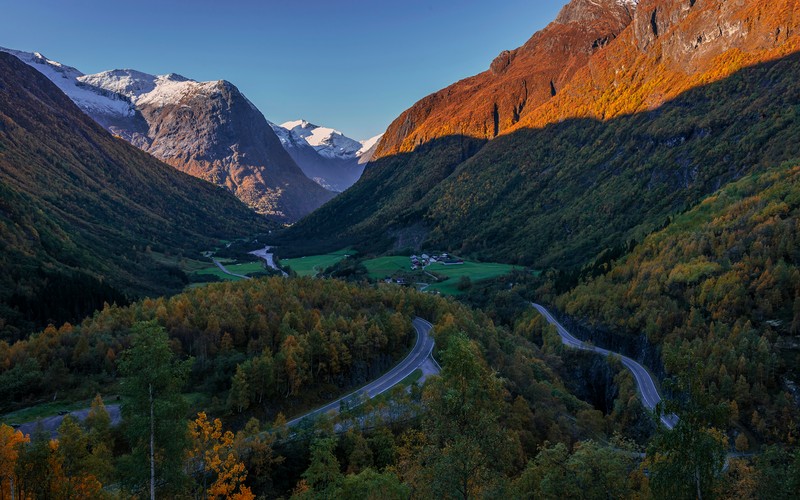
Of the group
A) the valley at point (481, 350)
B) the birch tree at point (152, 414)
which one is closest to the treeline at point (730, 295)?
the valley at point (481, 350)

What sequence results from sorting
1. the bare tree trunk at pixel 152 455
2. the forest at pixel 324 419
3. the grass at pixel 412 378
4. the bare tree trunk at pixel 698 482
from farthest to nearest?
the grass at pixel 412 378, the bare tree trunk at pixel 152 455, the forest at pixel 324 419, the bare tree trunk at pixel 698 482

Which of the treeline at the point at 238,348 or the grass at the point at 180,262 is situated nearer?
the treeline at the point at 238,348

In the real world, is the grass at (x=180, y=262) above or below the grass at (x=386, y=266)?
above

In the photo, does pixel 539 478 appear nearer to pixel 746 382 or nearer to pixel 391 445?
pixel 391 445

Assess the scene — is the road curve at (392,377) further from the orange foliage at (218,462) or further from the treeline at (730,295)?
the treeline at (730,295)

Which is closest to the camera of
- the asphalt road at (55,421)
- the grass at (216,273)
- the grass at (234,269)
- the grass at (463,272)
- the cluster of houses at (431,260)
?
the asphalt road at (55,421)

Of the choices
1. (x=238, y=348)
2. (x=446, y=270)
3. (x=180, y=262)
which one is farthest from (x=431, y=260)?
(x=238, y=348)
